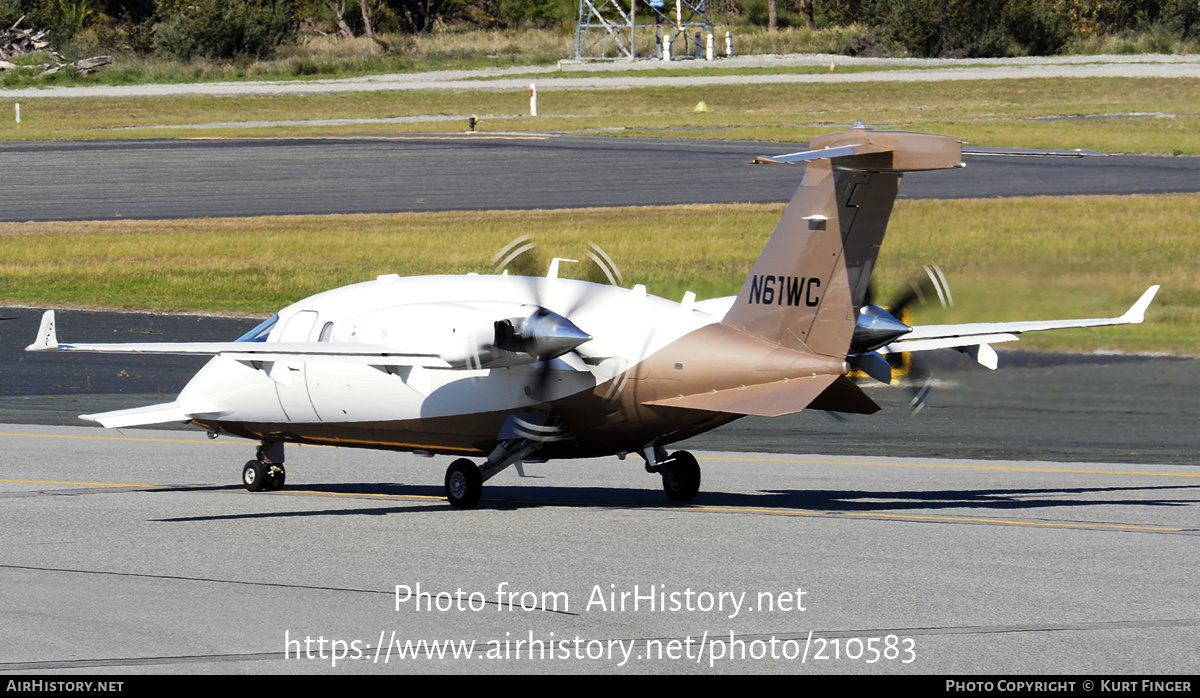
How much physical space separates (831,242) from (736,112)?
77.1m

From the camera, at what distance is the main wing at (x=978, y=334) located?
2044 centimetres

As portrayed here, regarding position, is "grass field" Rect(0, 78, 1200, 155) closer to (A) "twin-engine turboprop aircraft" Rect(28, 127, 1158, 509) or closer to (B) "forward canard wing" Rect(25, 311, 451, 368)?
(A) "twin-engine turboprop aircraft" Rect(28, 127, 1158, 509)

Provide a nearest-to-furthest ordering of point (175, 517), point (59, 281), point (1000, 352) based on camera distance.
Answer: point (175, 517) < point (1000, 352) < point (59, 281)

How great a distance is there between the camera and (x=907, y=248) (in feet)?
149

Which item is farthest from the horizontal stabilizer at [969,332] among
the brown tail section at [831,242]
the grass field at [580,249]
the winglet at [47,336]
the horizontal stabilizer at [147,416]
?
the grass field at [580,249]

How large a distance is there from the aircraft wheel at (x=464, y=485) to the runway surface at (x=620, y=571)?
189 millimetres

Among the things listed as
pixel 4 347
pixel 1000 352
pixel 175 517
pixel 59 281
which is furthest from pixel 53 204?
pixel 175 517

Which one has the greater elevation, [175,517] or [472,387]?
[472,387]

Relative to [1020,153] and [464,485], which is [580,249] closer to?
[464,485]

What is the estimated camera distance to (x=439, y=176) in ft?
227

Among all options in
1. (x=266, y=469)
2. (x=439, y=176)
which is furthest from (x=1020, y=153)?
(x=439, y=176)
